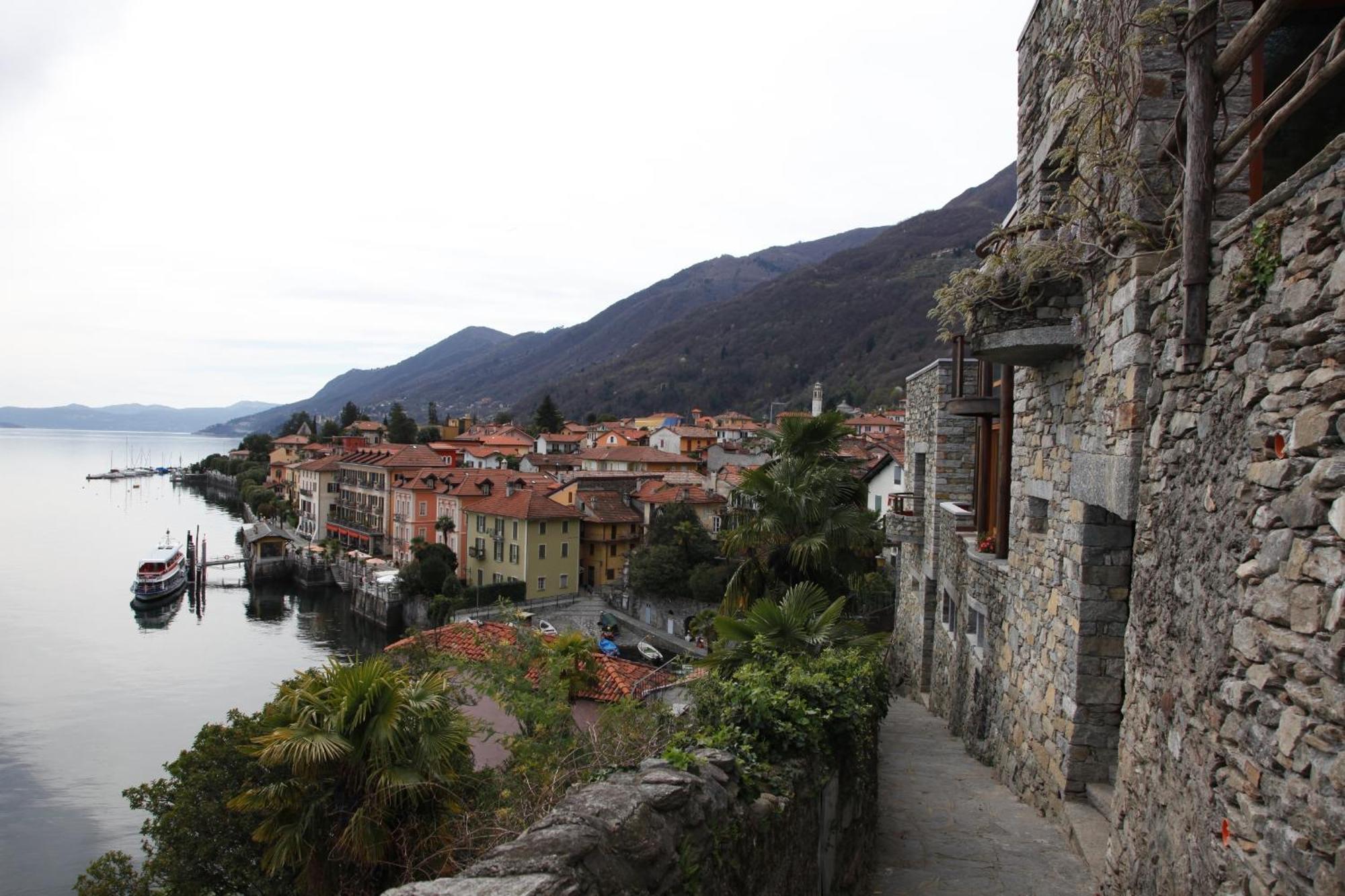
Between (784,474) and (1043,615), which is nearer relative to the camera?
(1043,615)

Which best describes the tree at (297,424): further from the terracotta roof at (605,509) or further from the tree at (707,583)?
the tree at (707,583)

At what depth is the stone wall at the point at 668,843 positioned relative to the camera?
3.12 meters

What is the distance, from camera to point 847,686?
669 centimetres

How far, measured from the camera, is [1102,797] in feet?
23.5

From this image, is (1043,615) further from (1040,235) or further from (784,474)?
(784,474)

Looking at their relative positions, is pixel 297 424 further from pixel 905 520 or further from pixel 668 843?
pixel 668 843

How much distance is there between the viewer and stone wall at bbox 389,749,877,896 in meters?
3.12

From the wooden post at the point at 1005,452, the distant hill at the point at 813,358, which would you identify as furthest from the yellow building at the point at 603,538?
the distant hill at the point at 813,358

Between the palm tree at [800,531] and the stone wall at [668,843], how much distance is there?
30.1 feet

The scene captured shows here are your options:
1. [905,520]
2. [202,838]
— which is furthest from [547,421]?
[202,838]

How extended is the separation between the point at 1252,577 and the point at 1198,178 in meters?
2.41

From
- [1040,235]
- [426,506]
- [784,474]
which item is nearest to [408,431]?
[426,506]

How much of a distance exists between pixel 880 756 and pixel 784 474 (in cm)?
560

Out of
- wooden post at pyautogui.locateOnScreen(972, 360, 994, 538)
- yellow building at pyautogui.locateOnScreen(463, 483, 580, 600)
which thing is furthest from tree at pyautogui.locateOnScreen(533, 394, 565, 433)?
wooden post at pyautogui.locateOnScreen(972, 360, 994, 538)
